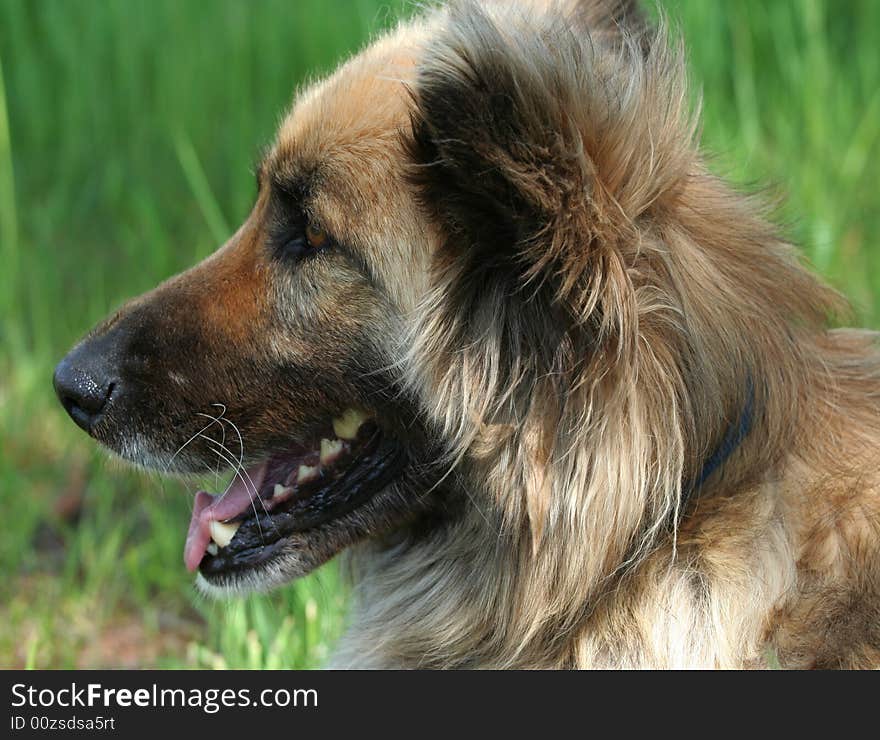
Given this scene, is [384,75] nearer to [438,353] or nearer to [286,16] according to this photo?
[438,353]

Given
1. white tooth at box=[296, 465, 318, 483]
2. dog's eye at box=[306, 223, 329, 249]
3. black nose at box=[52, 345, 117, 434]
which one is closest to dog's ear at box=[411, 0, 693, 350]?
dog's eye at box=[306, 223, 329, 249]

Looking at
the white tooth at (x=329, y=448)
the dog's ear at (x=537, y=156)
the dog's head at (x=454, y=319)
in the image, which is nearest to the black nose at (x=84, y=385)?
the dog's head at (x=454, y=319)

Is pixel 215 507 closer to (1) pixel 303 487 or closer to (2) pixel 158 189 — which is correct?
(1) pixel 303 487

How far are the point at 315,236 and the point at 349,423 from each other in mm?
421

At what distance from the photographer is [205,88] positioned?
5.97 metres

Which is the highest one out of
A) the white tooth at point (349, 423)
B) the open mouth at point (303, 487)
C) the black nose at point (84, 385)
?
the black nose at point (84, 385)

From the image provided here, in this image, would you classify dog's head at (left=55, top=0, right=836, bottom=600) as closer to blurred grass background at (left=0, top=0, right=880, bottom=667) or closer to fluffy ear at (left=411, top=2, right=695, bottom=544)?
fluffy ear at (left=411, top=2, right=695, bottom=544)

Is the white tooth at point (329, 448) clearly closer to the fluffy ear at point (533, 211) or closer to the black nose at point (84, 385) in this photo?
the fluffy ear at point (533, 211)

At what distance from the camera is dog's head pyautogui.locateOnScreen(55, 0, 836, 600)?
214 cm

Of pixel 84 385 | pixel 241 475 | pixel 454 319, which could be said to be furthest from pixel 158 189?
pixel 454 319

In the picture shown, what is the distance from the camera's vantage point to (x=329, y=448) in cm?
268

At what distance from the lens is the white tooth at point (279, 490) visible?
270 centimetres

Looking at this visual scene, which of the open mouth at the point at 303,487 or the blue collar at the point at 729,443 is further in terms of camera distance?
the open mouth at the point at 303,487

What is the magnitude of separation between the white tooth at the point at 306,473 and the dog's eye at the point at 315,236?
499 millimetres
